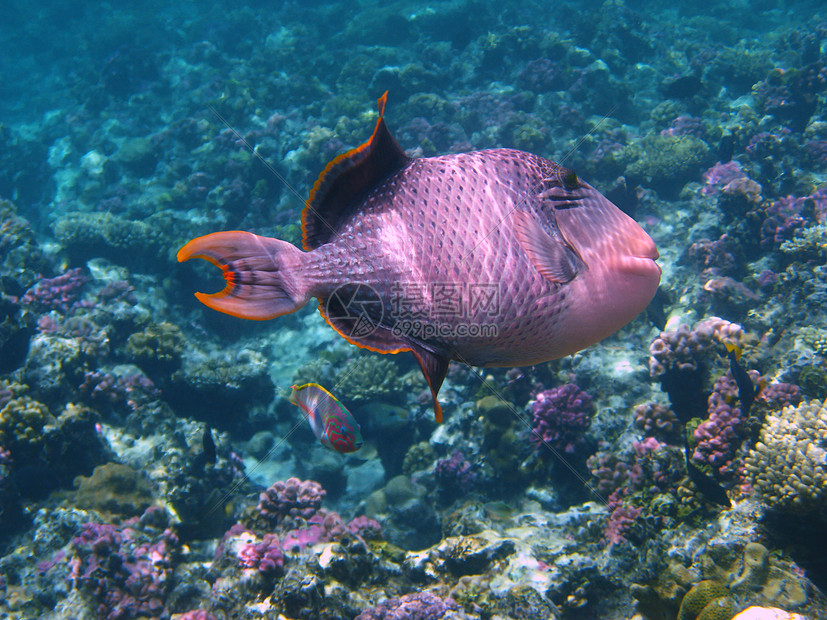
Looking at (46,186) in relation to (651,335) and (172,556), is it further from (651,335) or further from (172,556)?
(651,335)

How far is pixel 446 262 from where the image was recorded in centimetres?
157

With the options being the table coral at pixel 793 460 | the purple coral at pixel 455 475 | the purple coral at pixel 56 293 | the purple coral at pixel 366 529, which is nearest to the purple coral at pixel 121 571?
the purple coral at pixel 366 529

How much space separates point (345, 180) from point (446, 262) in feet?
2.02

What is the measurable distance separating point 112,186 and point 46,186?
13.8 feet

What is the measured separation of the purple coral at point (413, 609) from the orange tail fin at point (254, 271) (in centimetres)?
267

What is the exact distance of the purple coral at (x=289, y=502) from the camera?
4496 mm

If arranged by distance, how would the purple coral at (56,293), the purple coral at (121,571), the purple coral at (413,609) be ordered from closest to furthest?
the purple coral at (413,609) < the purple coral at (121,571) < the purple coral at (56,293)

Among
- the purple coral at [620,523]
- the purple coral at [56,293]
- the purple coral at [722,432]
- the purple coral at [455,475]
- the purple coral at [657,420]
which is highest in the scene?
the purple coral at [722,432]

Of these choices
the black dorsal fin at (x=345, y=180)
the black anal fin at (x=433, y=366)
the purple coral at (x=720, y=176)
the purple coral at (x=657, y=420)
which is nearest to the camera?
the black anal fin at (x=433, y=366)

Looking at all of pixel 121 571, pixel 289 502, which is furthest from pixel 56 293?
pixel 289 502

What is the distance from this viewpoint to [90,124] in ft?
53.2

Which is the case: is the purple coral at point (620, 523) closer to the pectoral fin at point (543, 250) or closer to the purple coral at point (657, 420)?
the purple coral at point (657, 420)

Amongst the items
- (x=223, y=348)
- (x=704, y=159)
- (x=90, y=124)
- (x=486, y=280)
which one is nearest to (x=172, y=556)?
(x=223, y=348)

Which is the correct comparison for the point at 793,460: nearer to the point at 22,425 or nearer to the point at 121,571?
the point at 121,571
